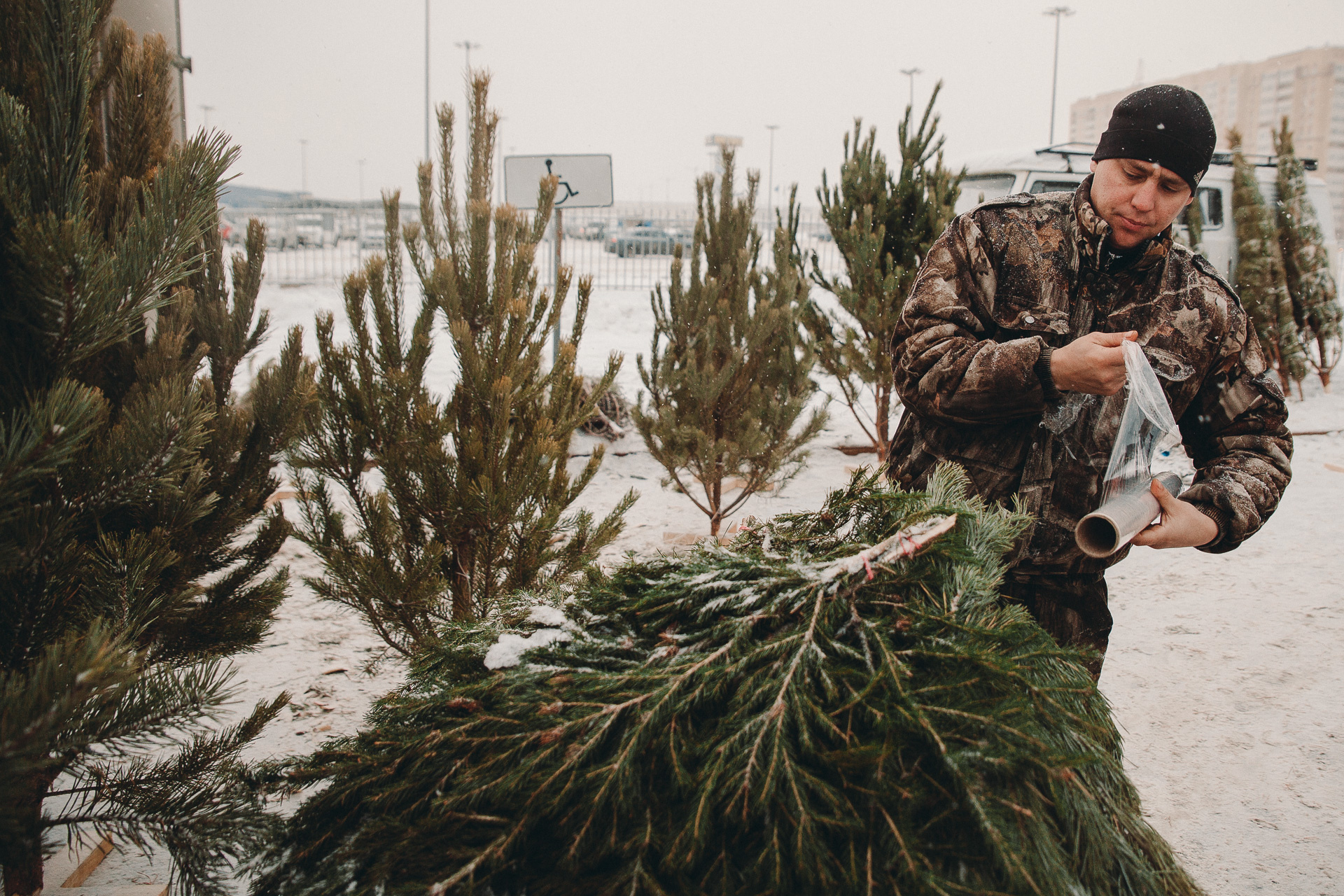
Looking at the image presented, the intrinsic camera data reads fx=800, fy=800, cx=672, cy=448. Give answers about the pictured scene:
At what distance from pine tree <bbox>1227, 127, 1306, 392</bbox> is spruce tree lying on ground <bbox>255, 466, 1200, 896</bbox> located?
32.9 ft

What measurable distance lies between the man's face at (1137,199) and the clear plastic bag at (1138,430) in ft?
1.32

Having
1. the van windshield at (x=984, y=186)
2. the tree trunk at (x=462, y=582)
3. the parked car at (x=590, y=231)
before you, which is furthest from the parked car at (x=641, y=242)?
the tree trunk at (x=462, y=582)

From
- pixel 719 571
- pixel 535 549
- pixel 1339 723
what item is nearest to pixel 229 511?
pixel 535 549

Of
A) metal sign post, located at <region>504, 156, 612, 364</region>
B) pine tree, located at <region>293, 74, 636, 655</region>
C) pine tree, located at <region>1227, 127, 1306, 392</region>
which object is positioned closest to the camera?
pine tree, located at <region>293, 74, 636, 655</region>

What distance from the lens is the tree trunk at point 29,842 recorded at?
110 centimetres

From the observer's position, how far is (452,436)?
2.66 metres

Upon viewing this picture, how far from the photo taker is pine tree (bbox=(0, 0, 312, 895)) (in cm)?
108

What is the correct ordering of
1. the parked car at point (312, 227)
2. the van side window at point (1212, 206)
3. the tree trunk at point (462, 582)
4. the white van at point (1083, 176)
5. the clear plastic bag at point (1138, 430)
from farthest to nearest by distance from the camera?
the parked car at point (312, 227) < the van side window at point (1212, 206) < the white van at point (1083, 176) < the tree trunk at point (462, 582) < the clear plastic bag at point (1138, 430)

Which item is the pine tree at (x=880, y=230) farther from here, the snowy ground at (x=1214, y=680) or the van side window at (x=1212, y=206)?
the van side window at (x=1212, y=206)

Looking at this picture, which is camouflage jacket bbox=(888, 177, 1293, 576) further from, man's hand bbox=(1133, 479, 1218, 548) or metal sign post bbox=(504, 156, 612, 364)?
metal sign post bbox=(504, 156, 612, 364)

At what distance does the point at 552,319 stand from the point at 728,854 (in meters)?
2.19

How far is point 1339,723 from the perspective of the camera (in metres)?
3.27

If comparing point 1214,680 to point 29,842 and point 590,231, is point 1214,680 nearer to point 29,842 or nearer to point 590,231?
point 29,842

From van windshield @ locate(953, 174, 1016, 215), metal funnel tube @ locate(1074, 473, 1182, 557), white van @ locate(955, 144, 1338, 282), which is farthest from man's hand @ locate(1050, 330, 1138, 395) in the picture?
van windshield @ locate(953, 174, 1016, 215)
